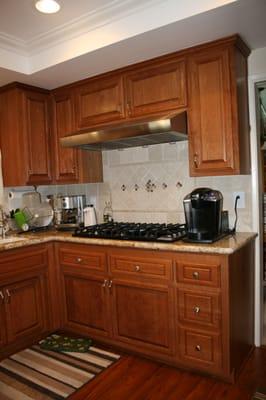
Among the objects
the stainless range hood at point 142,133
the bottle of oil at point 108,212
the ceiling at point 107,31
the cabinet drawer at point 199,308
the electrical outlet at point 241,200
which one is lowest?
the cabinet drawer at point 199,308

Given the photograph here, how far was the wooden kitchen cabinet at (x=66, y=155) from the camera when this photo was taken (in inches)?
118

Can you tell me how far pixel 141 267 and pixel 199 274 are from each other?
0.44m

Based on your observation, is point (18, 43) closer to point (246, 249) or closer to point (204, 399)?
point (246, 249)

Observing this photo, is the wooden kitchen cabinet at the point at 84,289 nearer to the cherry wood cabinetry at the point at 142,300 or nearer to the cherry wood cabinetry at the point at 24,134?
the cherry wood cabinetry at the point at 142,300

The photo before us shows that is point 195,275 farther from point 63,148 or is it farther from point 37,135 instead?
point 37,135

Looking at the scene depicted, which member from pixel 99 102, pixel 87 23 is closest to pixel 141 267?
pixel 99 102

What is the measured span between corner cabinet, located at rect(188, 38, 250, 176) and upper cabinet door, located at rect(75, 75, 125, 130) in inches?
25.3

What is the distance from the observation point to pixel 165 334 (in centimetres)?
221

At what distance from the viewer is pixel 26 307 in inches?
101

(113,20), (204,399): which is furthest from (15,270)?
(113,20)

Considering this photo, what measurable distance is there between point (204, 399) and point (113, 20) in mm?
2493

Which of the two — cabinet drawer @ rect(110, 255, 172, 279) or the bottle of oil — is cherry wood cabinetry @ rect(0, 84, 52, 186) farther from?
cabinet drawer @ rect(110, 255, 172, 279)

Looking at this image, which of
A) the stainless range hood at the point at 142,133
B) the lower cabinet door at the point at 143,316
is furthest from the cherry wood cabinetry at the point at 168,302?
the stainless range hood at the point at 142,133

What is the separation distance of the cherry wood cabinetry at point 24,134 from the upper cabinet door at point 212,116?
4.86 feet
